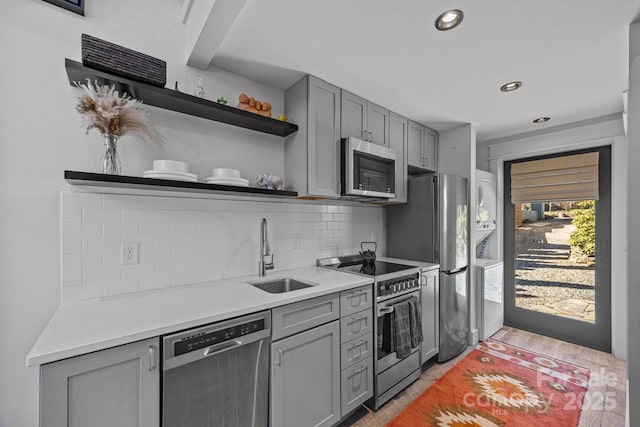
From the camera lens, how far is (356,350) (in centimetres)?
189

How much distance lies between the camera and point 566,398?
6.99ft

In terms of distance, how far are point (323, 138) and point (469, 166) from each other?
6.14 feet

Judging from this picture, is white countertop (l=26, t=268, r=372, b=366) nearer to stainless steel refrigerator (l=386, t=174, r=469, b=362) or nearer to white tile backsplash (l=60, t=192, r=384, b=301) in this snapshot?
white tile backsplash (l=60, t=192, r=384, b=301)

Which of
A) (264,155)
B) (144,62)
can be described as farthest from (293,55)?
(144,62)

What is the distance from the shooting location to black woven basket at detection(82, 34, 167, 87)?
127 cm

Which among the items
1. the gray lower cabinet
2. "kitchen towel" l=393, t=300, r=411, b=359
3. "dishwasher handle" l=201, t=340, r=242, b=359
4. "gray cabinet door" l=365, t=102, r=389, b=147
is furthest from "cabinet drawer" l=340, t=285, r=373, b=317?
"gray cabinet door" l=365, t=102, r=389, b=147

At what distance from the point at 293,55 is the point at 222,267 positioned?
60.1 inches

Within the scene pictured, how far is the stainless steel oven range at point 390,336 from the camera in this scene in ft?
6.62

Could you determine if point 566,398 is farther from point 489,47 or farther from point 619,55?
point 489,47

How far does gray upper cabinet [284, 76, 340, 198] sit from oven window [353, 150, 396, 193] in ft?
0.56

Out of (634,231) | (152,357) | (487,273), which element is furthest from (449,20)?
(487,273)

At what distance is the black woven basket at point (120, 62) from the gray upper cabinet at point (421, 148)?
2.36 m

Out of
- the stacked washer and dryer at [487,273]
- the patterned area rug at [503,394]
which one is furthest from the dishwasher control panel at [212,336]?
the stacked washer and dryer at [487,273]

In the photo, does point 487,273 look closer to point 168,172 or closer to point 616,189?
point 616,189
